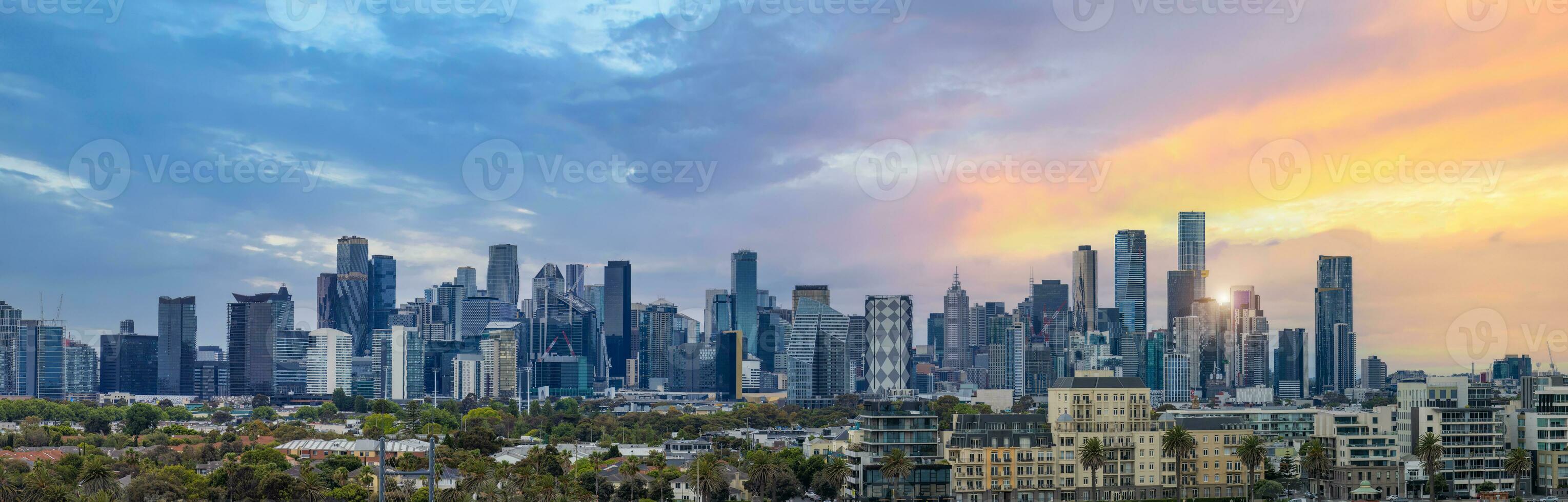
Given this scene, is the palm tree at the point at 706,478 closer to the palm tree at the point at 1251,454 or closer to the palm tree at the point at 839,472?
the palm tree at the point at 839,472

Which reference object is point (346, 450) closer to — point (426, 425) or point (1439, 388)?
point (426, 425)

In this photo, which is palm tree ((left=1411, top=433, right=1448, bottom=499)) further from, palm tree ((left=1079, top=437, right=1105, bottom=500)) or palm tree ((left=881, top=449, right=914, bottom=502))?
palm tree ((left=881, top=449, right=914, bottom=502))

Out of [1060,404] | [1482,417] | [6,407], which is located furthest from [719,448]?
[6,407]

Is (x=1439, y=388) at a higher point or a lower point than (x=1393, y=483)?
higher

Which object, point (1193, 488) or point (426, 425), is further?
point (426, 425)

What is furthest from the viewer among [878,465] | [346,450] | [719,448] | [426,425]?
[426,425]

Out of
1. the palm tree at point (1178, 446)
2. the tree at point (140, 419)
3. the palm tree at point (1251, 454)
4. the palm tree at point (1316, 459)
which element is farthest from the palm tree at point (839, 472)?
the tree at point (140, 419)

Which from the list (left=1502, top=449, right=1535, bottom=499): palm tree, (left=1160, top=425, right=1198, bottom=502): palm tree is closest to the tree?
(left=1160, top=425, right=1198, bottom=502): palm tree
